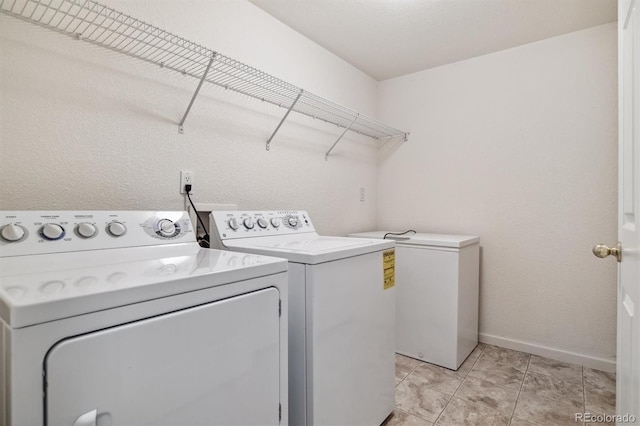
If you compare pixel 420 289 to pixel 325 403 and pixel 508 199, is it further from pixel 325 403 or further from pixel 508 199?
pixel 325 403

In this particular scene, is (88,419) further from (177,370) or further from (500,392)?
(500,392)

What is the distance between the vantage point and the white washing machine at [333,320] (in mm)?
1180

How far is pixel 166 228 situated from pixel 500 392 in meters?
Answer: 2.04

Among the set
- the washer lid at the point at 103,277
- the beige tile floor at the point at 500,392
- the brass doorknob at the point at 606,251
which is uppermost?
the brass doorknob at the point at 606,251

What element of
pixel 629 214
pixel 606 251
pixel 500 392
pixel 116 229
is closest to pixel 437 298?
pixel 500 392

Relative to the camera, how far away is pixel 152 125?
59.5 inches

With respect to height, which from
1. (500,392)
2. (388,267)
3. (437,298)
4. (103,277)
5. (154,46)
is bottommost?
(500,392)

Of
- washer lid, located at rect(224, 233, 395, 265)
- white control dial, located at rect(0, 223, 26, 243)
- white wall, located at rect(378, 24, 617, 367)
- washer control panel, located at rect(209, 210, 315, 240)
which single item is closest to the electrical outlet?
washer control panel, located at rect(209, 210, 315, 240)

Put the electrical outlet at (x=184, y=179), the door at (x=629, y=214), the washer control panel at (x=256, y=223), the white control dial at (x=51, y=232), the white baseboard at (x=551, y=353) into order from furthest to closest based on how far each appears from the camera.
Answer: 1. the white baseboard at (x=551, y=353)
2. the electrical outlet at (x=184, y=179)
3. the washer control panel at (x=256, y=223)
4. the white control dial at (x=51, y=232)
5. the door at (x=629, y=214)

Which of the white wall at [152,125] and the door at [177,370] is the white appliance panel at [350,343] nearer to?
the door at [177,370]

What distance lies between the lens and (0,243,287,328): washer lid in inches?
22.8

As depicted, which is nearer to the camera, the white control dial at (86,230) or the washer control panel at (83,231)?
the washer control panel at (83,231)

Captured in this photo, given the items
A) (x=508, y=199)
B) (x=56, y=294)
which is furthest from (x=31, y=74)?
(x=508, y=199)

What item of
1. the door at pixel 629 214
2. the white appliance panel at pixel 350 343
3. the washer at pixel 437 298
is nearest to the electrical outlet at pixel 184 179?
the white appliance panel at pixel 350 343
